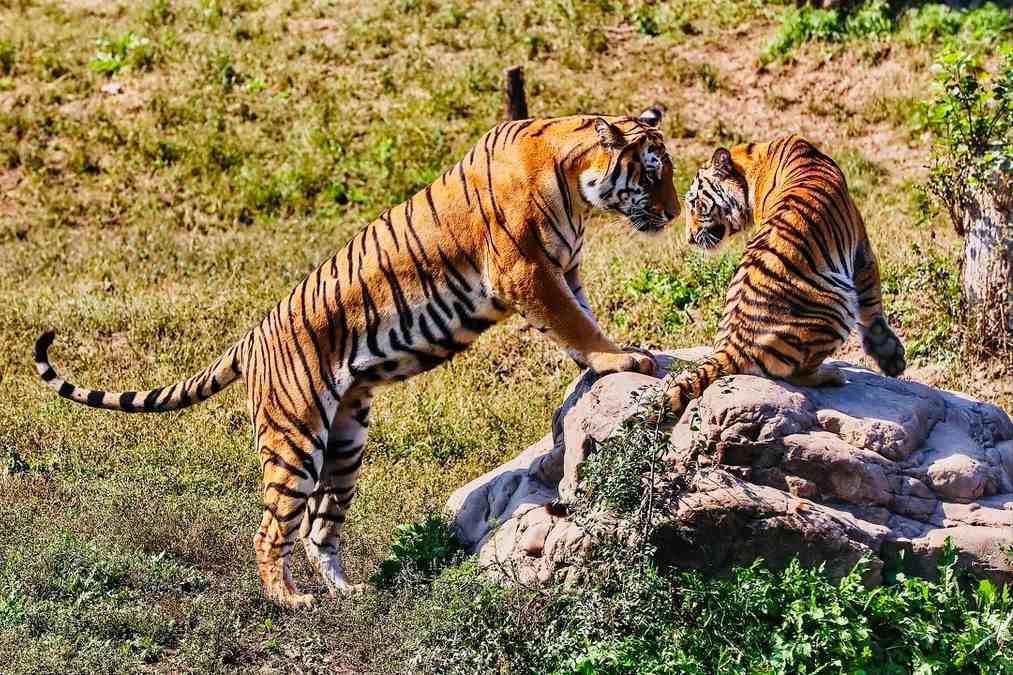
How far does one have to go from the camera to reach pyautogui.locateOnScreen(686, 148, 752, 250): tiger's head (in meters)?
6.88

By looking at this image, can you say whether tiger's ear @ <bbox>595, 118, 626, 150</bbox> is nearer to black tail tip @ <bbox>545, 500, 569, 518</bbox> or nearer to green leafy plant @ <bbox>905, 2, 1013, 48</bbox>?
black tail tip @ <bbox>545, 500, 569, 518</bbox>

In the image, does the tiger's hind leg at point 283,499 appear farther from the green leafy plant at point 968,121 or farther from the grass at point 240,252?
the green leafy plant at point 968,121

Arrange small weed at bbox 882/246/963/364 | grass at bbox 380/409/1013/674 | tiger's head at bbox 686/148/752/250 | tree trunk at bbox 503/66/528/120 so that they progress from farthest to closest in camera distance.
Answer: tree trunk at bbox 503/66/528/120, small weed at bbox 882/246/963/364, tiger's head at bbox 686/148/752/250, grass at bbox 380/409/1013/674

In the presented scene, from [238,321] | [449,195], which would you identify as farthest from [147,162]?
[449,195]

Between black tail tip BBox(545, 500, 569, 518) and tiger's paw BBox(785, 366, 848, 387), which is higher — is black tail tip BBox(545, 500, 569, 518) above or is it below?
below

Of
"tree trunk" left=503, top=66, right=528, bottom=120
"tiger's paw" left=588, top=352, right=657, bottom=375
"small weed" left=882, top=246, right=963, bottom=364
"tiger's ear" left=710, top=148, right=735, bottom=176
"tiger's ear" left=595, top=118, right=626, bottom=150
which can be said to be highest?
"tiger's ear" left=595, top=118, right=626, bottom=150

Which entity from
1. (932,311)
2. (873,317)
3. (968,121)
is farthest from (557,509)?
(968,121)

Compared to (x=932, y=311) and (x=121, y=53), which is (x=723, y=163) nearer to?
(x=932, y=311)

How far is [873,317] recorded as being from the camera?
260 inches

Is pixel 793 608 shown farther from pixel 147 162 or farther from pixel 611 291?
pixel 147 162

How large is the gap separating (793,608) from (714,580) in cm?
38

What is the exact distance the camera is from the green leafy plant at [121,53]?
1438 cm

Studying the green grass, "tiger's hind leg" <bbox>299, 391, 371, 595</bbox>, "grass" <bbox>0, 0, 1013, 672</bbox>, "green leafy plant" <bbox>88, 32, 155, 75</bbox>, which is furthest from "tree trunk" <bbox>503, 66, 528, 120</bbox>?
"tiger's hind leg" <bbox>299, 391, 371, 595</bbox>

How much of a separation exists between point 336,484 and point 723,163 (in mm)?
2493
